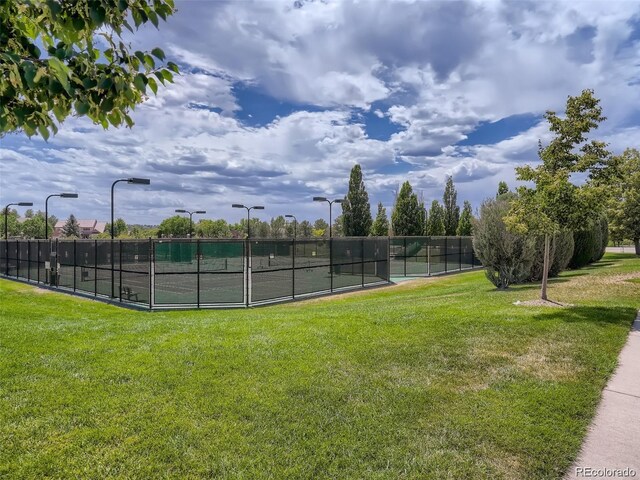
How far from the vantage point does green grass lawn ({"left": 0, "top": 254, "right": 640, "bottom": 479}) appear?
126 inches

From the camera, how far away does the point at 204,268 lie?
1981 cm

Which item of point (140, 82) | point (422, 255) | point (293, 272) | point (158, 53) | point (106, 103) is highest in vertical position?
point (158, 53)

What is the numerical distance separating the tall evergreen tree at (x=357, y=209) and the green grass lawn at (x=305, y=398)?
1621 inches

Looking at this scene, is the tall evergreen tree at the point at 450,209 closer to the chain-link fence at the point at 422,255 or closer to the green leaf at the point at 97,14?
the chain-link fence at the point at 422,255

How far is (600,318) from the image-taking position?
777 cm

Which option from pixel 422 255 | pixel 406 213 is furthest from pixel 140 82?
pixel 406 213

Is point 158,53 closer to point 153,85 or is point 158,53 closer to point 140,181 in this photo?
point 153,85

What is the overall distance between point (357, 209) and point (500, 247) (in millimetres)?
34601

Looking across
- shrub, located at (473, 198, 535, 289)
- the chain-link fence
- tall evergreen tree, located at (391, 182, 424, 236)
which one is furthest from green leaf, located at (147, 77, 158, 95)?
tall evergreen tree, located at (391, 182, 424, 236)

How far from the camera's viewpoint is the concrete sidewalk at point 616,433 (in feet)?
10.8

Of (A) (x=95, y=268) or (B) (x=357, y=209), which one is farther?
(B) (x=357, y=209)

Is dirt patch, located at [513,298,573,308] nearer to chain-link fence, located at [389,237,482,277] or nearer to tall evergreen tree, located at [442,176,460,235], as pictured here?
chain-link fence, located at [389,237,482,277]

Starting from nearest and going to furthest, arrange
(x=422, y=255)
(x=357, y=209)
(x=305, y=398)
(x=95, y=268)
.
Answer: (x=305, y=398) → (x=95, y=268) → (x=422, y=255) → (x=357, y=209)

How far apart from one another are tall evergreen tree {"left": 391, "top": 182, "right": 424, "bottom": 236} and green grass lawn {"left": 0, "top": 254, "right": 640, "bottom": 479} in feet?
137
